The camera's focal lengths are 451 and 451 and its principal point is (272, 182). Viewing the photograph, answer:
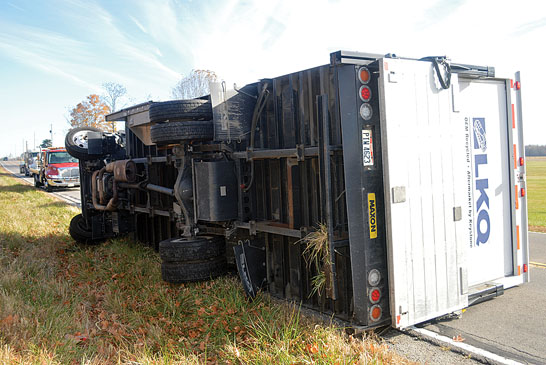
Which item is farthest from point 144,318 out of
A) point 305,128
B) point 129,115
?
point 129,115

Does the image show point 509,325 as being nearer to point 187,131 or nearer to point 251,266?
point 251,266

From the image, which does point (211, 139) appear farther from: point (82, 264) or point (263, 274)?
point (82, 264)

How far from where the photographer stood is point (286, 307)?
195 inches

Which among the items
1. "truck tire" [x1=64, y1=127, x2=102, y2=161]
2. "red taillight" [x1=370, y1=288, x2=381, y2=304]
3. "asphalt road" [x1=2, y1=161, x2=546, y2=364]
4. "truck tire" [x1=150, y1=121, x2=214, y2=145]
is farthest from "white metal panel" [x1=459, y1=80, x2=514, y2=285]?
"truck tire" [x1=64, y1=127, x2=102, y2=161]

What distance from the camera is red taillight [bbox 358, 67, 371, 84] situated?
14.1ft

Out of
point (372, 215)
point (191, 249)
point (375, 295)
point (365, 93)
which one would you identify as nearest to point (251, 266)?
point (191, 249)

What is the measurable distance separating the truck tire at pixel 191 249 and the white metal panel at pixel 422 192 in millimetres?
2446

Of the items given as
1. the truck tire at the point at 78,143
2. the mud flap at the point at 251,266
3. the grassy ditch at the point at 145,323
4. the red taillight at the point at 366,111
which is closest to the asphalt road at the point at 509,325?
the grassy ditch at the point at 145,323

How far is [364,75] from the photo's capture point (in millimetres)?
4332

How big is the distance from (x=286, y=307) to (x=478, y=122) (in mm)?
3163

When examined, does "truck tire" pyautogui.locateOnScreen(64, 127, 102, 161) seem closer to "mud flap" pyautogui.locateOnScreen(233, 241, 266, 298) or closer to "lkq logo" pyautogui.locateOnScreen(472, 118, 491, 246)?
"mud flap" pyautogui.locateOnScreen(233, 241, 266, 298)

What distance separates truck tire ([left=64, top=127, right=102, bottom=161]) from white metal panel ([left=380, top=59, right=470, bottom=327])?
717cm

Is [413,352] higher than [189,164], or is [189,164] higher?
[189,164]

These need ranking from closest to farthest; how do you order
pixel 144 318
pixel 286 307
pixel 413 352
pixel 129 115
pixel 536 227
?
1. pixel 413 352
2. pixel 286 307
3. pixel 144 318
4. pixel 129 115
5. pixel 536 227
